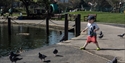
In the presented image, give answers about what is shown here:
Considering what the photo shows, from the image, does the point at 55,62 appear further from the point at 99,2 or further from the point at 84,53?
the point at 99,2

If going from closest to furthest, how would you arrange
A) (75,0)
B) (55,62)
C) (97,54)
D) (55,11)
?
(55,62)
(97,54)
(55,11)
(75,0)

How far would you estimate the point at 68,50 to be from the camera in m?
12.5

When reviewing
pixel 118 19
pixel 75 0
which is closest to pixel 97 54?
pixel 118 19

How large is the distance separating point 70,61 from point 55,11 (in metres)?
49.0

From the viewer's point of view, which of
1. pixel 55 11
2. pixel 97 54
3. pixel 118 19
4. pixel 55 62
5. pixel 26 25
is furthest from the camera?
pixel 55 11

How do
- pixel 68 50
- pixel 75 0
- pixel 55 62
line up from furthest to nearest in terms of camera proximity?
pixel 75 0 < pixel 68 50 < pixel 55 62

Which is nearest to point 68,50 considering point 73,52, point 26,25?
point 73,52

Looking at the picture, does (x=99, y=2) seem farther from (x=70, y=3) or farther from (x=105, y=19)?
(x=105, y=19)

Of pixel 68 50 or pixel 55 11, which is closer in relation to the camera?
pixel 68 50

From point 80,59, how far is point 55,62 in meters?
1.10

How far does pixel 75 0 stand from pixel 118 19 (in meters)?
62.9

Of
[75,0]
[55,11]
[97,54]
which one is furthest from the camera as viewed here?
[75,0]

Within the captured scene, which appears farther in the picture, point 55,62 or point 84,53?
point 84,53

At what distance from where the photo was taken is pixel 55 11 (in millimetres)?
58812
